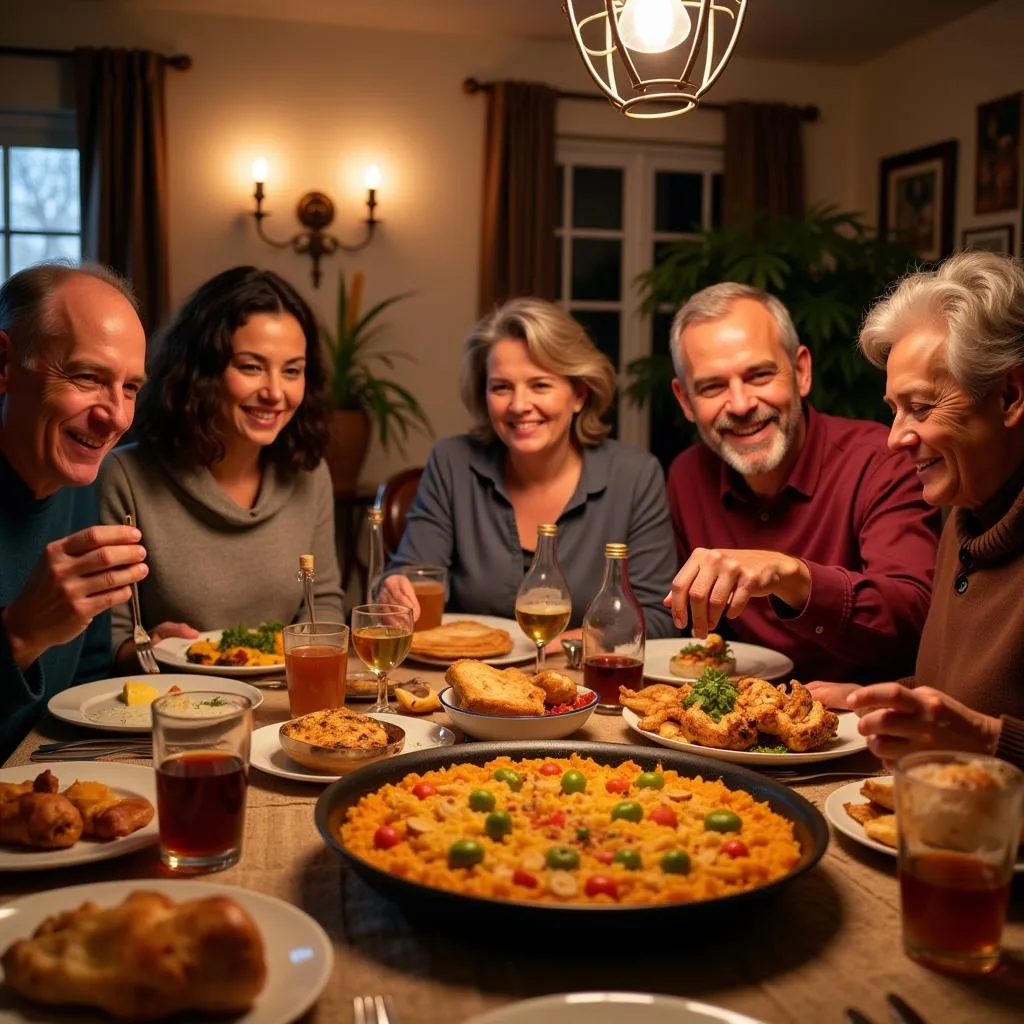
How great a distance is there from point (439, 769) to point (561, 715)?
0.26 metres

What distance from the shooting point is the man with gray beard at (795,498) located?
7.06ft

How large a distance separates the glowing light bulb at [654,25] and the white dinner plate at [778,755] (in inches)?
40.2

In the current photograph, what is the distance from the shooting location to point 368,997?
0.89 m

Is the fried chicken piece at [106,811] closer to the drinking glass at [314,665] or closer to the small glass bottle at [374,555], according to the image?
the drinking glass at [314,665]

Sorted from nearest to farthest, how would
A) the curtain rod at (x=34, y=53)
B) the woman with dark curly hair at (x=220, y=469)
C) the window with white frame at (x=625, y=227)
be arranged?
the woman with dark curly hair at (x=220, y=469) < the curtain rod at (x=34, y=53) < the window with white frame at (x=625, y=227)

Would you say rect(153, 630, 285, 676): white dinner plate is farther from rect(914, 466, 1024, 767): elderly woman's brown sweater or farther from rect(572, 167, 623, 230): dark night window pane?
rect(572, 167, 623, 230): dark night window pane

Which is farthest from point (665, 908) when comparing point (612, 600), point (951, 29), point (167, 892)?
point (951, 29)

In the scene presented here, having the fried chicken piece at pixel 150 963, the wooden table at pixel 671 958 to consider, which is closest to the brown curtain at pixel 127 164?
the wooden table at pixel 671 958

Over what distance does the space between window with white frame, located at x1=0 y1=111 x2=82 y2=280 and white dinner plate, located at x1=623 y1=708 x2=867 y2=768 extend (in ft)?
17.2

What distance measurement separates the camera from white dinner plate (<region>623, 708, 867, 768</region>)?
149 centimetres

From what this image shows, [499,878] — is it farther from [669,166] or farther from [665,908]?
[669,166]

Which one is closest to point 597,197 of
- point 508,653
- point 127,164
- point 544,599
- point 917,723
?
point 127,164

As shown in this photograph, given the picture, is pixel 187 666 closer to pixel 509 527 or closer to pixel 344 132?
pixel 509 527

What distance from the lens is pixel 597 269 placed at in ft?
21.5
